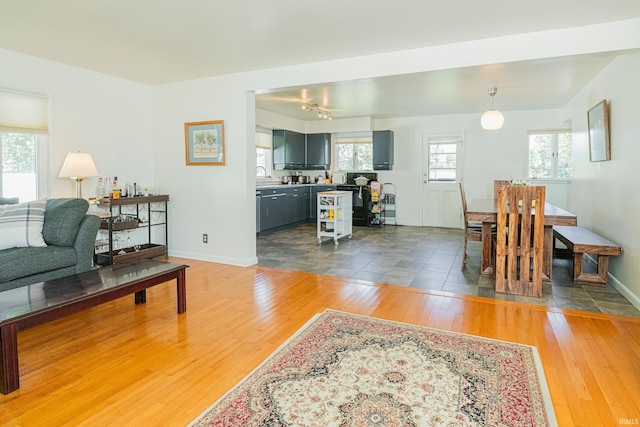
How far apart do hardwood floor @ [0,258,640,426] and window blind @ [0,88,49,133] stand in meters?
2.07

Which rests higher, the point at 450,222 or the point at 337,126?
the point at 337,126

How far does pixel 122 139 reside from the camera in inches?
190

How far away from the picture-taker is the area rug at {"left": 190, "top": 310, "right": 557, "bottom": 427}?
5.67ft

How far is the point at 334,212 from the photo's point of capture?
605 centimetres

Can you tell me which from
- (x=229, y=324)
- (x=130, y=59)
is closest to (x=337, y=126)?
(x=130, y=59)

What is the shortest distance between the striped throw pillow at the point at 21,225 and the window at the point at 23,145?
74 cm

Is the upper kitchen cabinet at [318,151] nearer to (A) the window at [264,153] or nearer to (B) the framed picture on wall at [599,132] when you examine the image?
(A) the window at [264,153]

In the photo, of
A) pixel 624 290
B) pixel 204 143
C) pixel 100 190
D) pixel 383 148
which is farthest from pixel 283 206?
pixel 624 290

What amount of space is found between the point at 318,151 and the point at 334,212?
298cm

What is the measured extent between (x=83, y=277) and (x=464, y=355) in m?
2.59

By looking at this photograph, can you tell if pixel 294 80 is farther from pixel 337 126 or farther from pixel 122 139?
pixel 337 126

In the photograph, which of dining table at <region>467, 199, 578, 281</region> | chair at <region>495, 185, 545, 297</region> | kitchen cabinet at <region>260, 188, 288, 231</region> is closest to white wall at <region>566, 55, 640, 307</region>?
dining table at <region>467, 199, 578, 281</region>

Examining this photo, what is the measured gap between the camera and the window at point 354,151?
8.60 metres

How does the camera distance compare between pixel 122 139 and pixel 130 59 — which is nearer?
pixel 130 59
